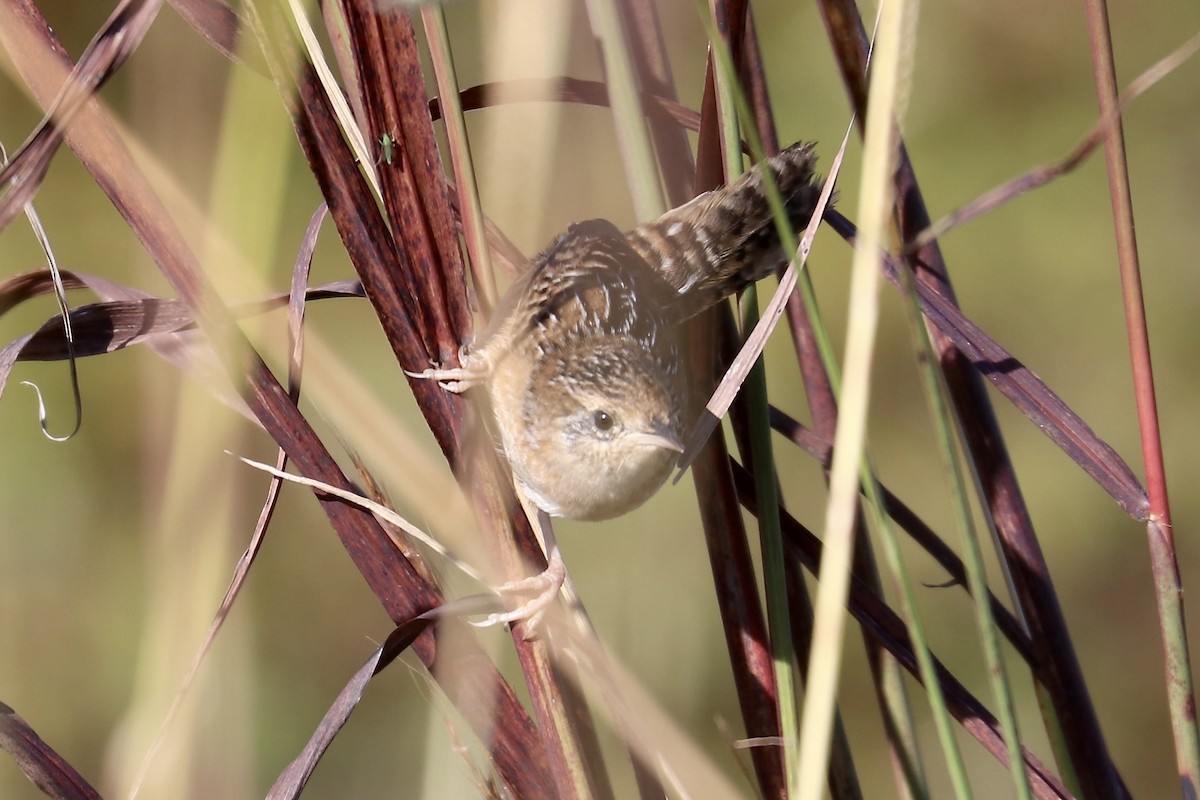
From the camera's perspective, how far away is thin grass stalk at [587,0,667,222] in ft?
3.16

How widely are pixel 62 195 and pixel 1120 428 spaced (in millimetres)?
3365

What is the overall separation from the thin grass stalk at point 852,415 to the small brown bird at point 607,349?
0.65m

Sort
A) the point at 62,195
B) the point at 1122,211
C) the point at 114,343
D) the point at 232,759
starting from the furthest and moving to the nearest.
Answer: the point at 62,195 < the point at 232,759 < the point at 114,343 < the point at 1122,211

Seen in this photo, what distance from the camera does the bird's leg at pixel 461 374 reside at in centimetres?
97

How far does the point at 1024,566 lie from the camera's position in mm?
1103

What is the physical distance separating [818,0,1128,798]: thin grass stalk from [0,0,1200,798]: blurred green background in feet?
3.30

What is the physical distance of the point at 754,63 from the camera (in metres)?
1.07

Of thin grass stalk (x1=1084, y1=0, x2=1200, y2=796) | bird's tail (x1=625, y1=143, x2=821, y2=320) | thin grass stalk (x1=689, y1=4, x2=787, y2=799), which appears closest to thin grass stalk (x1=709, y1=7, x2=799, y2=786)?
thin grass stalk (x1=689, y1=4, x2=787, y2=799)

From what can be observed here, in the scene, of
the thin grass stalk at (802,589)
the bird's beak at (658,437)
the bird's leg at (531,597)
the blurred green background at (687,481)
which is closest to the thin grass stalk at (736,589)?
the thin grass stalk at (802,589)

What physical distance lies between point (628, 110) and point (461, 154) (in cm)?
18

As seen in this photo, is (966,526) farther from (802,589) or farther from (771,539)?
(802,589)

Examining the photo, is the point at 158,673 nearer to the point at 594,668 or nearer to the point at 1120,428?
the point at 594,668

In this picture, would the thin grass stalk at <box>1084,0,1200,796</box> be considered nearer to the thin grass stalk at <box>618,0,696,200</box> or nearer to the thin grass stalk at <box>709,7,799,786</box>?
the thin grass stalk at <box>709,7,799,786</box>

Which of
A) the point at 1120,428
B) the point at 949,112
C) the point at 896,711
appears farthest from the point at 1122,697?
the point at 896,711
